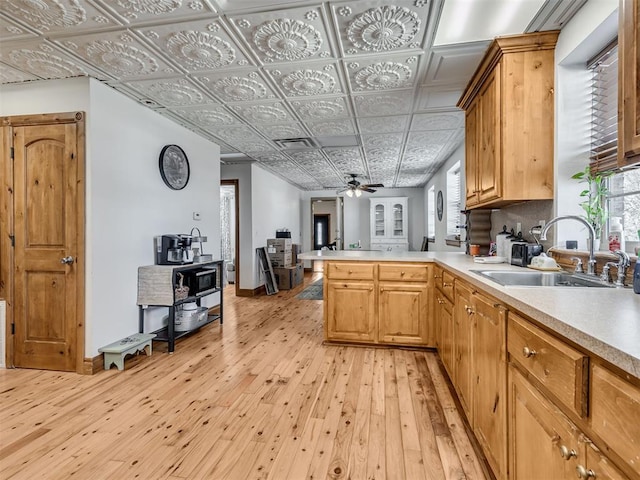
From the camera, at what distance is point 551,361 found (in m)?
0.96

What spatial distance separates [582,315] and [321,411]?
165cm

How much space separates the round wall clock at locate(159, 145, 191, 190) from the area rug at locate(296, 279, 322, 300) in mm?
2945

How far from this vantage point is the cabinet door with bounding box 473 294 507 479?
1.33m

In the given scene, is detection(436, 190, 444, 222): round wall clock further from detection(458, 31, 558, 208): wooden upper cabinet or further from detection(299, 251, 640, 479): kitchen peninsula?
detection(458, 31, 558, 208): wooden upper cabinet

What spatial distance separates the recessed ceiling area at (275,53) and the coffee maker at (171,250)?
1353 millimetres

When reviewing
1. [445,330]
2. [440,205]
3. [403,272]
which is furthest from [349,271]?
[440,205]

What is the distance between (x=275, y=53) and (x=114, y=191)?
1.87 metres

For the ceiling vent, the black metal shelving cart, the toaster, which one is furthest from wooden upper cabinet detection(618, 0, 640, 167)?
the ceiling vent

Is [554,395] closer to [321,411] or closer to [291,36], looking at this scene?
[321,411]

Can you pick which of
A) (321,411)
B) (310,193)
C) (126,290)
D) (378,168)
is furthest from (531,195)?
(310,193)

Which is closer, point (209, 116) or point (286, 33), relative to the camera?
point (286, 33)

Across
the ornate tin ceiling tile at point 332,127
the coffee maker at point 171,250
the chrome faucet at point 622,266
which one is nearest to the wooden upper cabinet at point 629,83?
the chrome faucet at point 622,266

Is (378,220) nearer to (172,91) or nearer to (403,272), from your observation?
(403,272)

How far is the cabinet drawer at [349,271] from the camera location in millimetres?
3184
